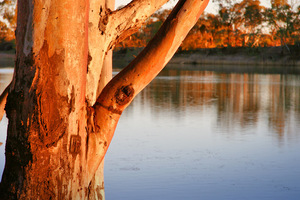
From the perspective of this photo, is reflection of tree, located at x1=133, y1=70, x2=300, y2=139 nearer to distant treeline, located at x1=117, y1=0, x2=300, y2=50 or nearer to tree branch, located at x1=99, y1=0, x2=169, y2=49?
tree branch, located at x1=99, y1=0, x2=169, y2=49

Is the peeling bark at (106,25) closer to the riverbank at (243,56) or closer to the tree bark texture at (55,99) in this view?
the tree bark texture at (55,99)

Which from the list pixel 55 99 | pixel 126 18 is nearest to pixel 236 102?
pixel 126 18

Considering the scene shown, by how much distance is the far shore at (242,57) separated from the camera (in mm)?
48250

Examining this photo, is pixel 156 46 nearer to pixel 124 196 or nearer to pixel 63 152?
pixel 63 152

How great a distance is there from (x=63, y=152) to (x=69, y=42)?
0.57 m

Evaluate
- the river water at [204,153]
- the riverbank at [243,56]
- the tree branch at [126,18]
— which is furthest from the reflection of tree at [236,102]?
the riverbank at [243,56]

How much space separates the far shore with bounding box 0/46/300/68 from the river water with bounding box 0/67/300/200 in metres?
34.7

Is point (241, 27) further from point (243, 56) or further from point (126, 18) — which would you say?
point (126, 18)

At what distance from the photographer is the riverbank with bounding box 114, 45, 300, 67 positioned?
48.4 m

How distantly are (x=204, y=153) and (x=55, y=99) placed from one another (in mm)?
5052

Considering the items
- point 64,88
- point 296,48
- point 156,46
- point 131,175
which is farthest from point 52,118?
point 296,48

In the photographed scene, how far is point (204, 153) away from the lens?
7.28 metres

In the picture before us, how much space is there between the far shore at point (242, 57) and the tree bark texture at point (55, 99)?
43.2 metres

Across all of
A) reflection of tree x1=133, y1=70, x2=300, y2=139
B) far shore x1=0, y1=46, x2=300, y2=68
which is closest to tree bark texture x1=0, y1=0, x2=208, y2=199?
reflection of tree x1=133, y1=70, x2=300, y2=139
